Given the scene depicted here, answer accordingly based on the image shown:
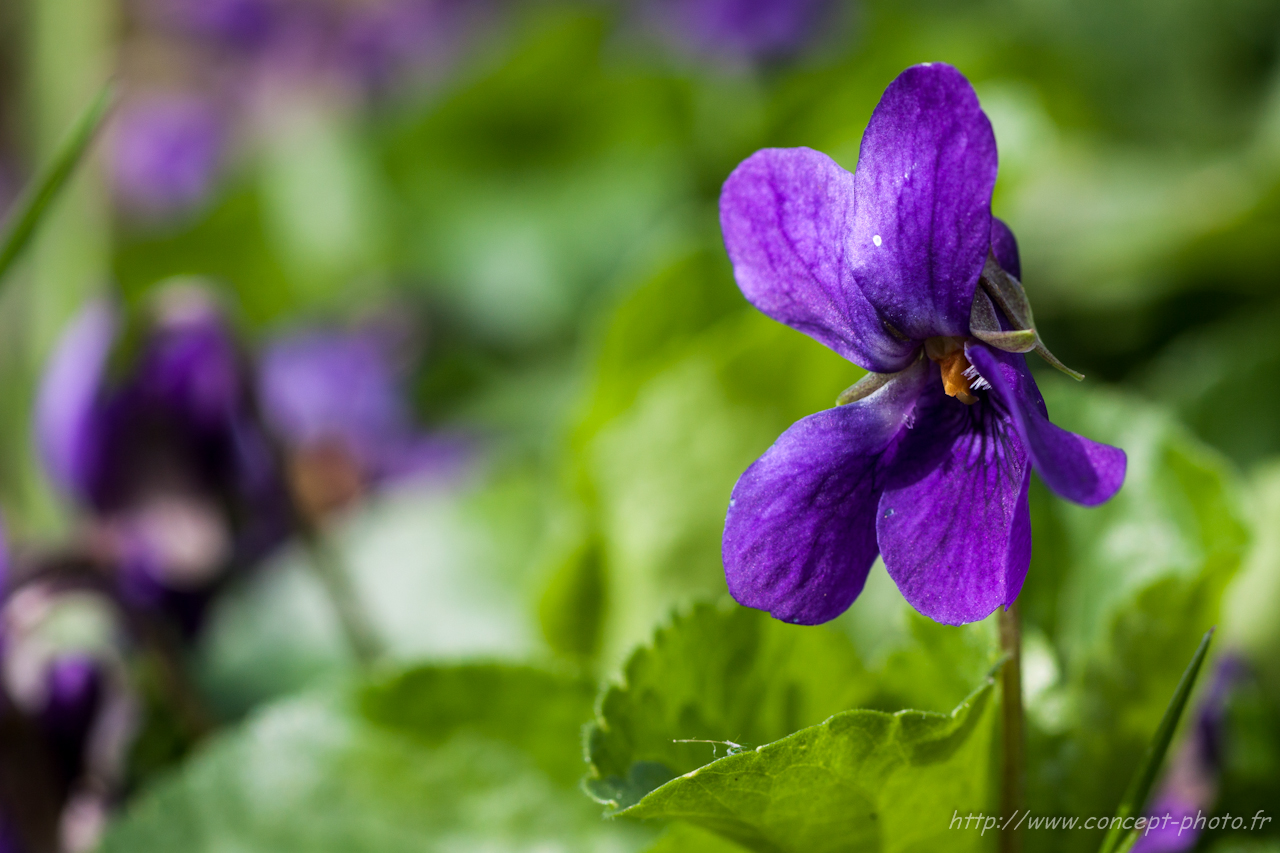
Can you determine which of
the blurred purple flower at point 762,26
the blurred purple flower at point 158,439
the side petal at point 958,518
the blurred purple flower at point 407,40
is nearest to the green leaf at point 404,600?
the blurred purple flower at point 158,439

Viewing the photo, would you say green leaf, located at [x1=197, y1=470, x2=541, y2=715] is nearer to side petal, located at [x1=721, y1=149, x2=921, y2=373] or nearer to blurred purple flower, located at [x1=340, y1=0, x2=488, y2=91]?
side petal, located at [x1=721, y1=149, x2=921, y2=373]

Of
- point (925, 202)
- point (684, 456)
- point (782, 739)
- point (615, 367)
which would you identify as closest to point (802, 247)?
point (925, 202)

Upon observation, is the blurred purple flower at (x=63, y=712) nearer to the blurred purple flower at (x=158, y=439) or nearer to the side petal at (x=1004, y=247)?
the blurred purple flower at (x=158, y=439)

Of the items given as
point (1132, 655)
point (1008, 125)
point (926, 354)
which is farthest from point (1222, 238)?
point (926, 354)

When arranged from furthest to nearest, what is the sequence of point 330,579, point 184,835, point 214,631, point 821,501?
point 214,631 → point 330,579 → point 184,835 → point 821,501

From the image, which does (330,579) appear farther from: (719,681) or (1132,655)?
(1132,655)

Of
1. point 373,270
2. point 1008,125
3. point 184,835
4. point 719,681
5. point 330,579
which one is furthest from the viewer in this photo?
point 373,270

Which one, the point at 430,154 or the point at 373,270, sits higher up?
the point at 430,154

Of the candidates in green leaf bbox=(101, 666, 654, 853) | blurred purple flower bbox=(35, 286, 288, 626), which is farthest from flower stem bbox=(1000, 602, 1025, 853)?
blurred purple flower bbox=(35, 286, 288, 626)

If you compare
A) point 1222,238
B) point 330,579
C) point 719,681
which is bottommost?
point 1222,238

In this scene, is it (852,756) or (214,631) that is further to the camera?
(214,631)
